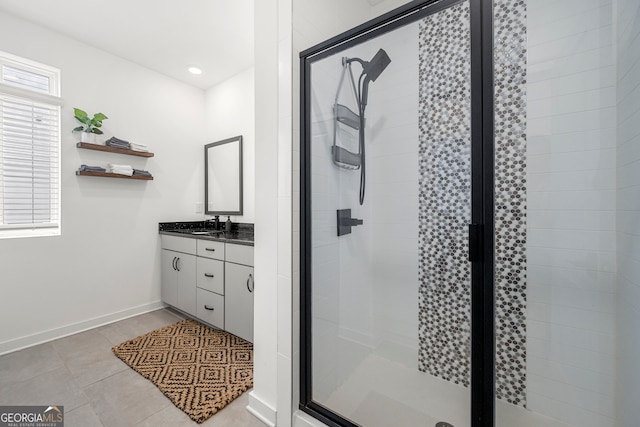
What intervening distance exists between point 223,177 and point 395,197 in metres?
2.30

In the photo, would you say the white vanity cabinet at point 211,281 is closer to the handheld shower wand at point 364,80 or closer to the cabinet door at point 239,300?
the cabinet door at point 239,300

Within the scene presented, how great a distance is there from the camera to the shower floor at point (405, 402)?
129 cm

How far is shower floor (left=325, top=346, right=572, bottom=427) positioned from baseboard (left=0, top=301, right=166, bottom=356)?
2476mm

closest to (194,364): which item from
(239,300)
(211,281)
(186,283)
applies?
(239,300)

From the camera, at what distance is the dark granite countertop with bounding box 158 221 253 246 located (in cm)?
255

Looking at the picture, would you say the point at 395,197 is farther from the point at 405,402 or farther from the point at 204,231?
the point at 204,231

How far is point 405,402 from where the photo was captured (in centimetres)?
139

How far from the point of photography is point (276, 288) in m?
1.43

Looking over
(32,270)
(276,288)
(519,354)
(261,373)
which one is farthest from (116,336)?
(519,354)

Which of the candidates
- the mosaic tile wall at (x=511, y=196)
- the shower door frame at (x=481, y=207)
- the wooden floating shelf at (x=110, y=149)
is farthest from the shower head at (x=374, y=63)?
the wooden floating shelf at (x=110, y=149)

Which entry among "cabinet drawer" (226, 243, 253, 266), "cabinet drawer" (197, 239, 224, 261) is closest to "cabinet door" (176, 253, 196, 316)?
"cabinet drawer" (197, 239, 224, 261)

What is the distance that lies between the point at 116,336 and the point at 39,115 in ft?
6.54

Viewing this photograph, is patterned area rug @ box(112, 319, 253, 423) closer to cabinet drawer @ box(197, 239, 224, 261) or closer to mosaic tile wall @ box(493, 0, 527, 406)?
cabinet drawer @ box(197, 239, 224, 261)

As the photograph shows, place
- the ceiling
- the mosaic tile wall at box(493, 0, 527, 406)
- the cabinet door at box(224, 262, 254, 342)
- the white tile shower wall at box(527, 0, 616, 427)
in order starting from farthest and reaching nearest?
the cabinet door at box(224, 262, 254, 342)
the ceiling
the white tile shower wall at box(527, 0, 616, 427)
the mosaic tile wall at box(493, 0, 527, 406)
